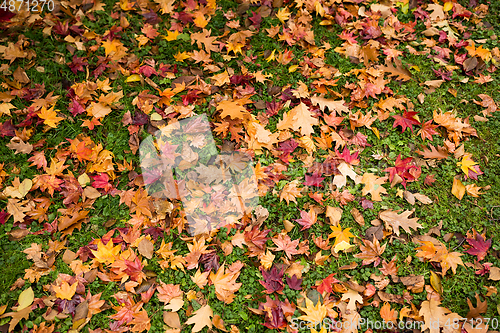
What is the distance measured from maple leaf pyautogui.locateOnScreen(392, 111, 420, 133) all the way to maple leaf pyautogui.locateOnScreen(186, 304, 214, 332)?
228 cm

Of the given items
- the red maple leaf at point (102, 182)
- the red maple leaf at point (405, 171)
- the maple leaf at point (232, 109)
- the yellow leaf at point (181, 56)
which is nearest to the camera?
the red maple leaf at point (102, 182)

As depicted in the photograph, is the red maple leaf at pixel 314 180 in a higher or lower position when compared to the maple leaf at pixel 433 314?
higher

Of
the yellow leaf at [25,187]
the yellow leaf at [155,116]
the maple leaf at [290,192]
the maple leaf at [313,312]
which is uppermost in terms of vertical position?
the yellow leaf at [155,116]

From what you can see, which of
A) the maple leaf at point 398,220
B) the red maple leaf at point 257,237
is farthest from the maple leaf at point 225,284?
the maple leaf at point 398,220

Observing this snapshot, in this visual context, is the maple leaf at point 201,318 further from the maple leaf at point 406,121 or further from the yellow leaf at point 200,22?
the yellow leaf at point 200,22

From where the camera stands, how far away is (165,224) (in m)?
2.50

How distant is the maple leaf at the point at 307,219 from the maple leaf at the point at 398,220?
1.83 feet

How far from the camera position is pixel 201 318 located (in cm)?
219

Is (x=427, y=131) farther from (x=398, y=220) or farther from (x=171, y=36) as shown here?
(x=171, y=36)

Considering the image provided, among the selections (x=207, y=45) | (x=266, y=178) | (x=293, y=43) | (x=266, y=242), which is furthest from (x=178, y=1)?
(x=266, y=242)

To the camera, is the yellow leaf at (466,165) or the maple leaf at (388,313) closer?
the maple leaf at (388,313)

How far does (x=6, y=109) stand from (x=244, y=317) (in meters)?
2.82

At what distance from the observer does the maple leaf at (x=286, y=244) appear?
2.39 m

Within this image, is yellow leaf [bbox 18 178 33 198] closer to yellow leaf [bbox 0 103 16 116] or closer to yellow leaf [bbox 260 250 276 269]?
yellow leaf [bbox 0 103 16 116]
